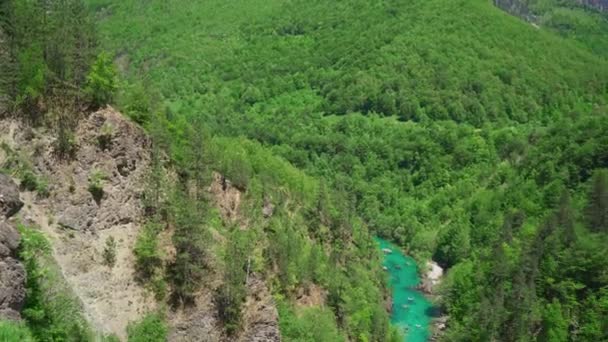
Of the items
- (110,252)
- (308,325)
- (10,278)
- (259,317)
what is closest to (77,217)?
(110,252)

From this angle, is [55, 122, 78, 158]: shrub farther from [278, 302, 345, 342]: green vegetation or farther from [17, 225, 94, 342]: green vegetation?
[278, 302, 345, 342]: green vegetation

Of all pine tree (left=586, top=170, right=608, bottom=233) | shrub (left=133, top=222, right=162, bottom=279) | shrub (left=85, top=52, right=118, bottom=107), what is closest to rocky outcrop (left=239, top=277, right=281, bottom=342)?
shrub (left=133, top=222, right=162, bottom=279)

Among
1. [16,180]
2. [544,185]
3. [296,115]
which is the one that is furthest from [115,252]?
[296,115]

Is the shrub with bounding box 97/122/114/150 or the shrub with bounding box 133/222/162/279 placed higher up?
the shrub with bounding box 97/122/114/150

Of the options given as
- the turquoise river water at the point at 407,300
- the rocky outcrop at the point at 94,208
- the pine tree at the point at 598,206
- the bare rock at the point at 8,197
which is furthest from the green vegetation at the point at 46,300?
the pine tree at the point at 598,206

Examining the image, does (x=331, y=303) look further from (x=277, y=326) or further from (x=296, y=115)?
(x=296, y=115)
